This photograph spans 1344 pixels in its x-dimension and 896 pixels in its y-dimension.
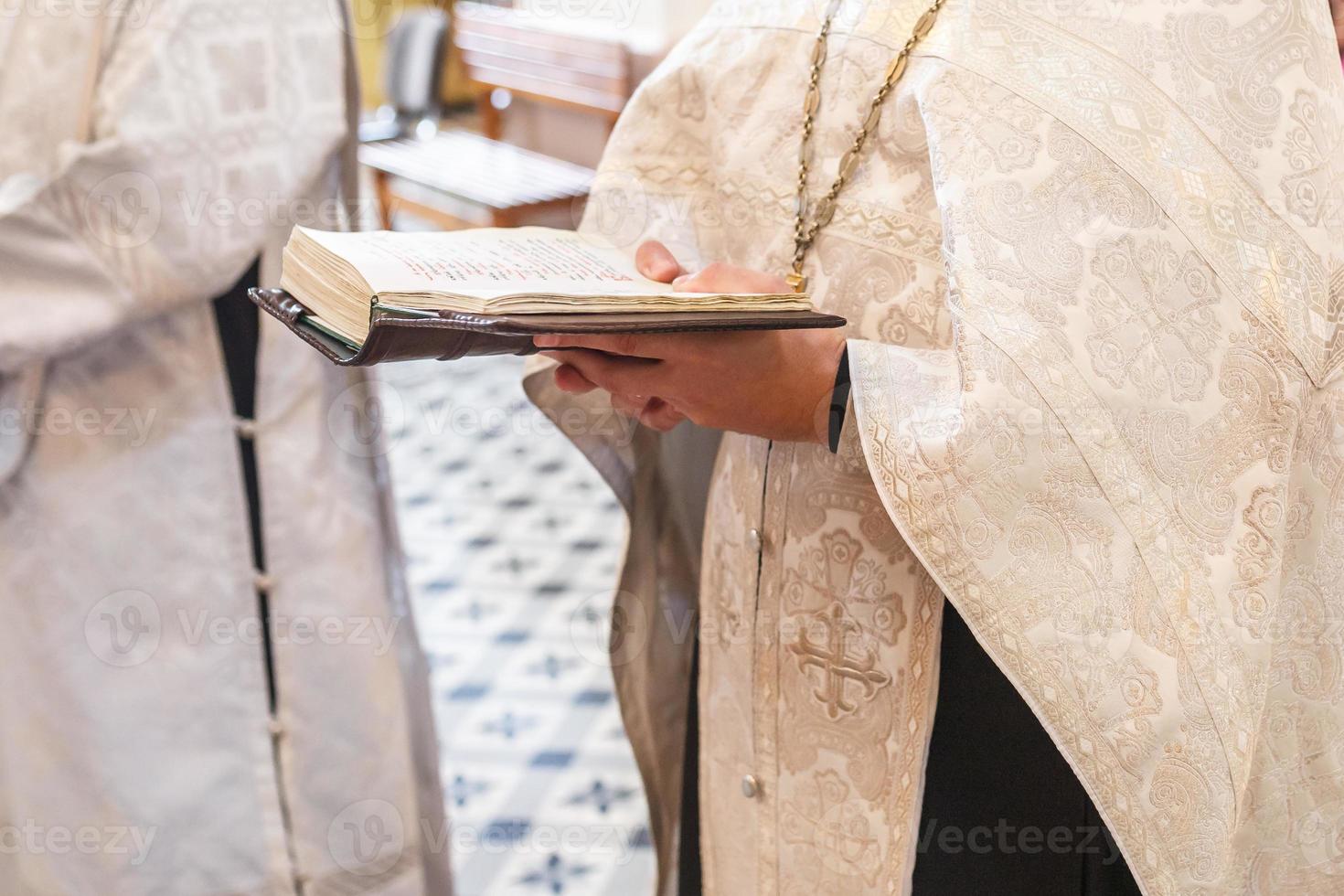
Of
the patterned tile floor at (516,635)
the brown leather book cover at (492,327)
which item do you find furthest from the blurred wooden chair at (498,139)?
the brown leather book cover at (492,327)

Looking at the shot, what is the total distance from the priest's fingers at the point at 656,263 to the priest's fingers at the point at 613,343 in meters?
0.10

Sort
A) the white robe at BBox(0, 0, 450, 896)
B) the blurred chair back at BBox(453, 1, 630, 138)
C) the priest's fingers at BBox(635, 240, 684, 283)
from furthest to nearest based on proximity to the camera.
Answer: the blurred chair back at BBox(453, 1, 630, 138) < the white robe at BBox(0, 0, 450, 896) < the priest's fingers at BBox(635, 240, 684, 283)

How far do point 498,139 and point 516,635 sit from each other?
436cm

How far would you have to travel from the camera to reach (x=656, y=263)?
1.21 m

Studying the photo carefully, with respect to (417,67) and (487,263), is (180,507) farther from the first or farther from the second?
(417,67)

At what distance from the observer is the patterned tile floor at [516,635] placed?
8.95 feet

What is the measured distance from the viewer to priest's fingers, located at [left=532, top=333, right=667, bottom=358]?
1.02 m

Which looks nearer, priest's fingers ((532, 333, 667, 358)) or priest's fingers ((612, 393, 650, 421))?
priest's fingers ((532, 333, 667, 358))

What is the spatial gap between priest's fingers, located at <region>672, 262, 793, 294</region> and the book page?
0.03 m

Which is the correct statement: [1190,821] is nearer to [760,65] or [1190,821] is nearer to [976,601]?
[976,601]

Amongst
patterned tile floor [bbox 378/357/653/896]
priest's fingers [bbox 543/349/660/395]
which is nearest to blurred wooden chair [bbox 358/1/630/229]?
patterned tile floor [bbox 378/357/653/896]

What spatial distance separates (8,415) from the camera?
1.89 m

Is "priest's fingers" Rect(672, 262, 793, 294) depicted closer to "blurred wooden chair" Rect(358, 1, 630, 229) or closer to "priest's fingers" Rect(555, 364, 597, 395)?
"priest's fingers" Rect(555, 364, 597, 395)

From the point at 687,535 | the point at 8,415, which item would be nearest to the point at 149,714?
Result: the point at 8,415
